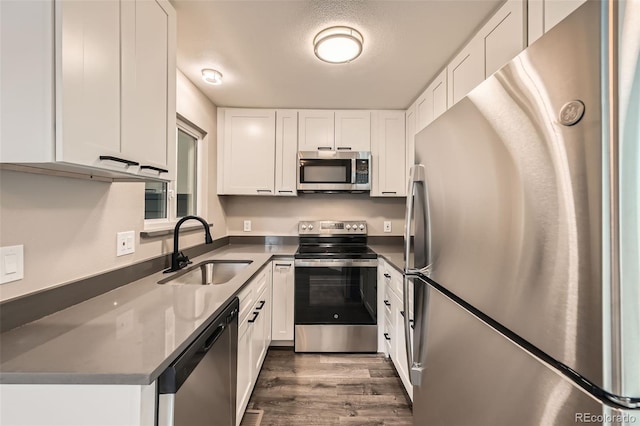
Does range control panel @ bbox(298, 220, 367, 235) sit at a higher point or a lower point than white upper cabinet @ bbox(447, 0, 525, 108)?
lower

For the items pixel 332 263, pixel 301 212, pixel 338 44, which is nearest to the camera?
pixel 338 44

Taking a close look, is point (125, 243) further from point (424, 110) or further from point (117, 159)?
point (424, 110)

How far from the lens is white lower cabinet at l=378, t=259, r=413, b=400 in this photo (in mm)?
1971

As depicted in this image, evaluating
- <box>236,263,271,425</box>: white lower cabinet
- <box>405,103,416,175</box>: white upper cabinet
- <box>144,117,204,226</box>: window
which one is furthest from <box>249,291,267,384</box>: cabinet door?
<box>405,103,416,175</box>: white upper cabinet

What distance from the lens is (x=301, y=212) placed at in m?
3.15

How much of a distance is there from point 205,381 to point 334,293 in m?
1.60

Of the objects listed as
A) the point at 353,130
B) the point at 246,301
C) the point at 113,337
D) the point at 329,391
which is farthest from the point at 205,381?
the point at 353,130

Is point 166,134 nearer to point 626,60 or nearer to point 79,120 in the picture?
point 79,120

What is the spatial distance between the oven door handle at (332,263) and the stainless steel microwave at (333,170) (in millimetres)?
725

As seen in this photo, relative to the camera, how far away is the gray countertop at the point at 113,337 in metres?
0.69

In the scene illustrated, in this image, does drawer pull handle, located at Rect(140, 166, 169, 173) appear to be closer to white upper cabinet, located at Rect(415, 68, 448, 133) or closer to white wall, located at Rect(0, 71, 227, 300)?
white wall, located at Rect(0, 71, 227, 300)

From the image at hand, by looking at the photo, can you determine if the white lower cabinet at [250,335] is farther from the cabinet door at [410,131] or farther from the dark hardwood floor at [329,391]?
the cabinet door at [410,131]

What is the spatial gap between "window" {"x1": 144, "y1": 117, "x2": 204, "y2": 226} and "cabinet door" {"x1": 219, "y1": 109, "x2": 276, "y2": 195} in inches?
12.9

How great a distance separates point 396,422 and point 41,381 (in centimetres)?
179
